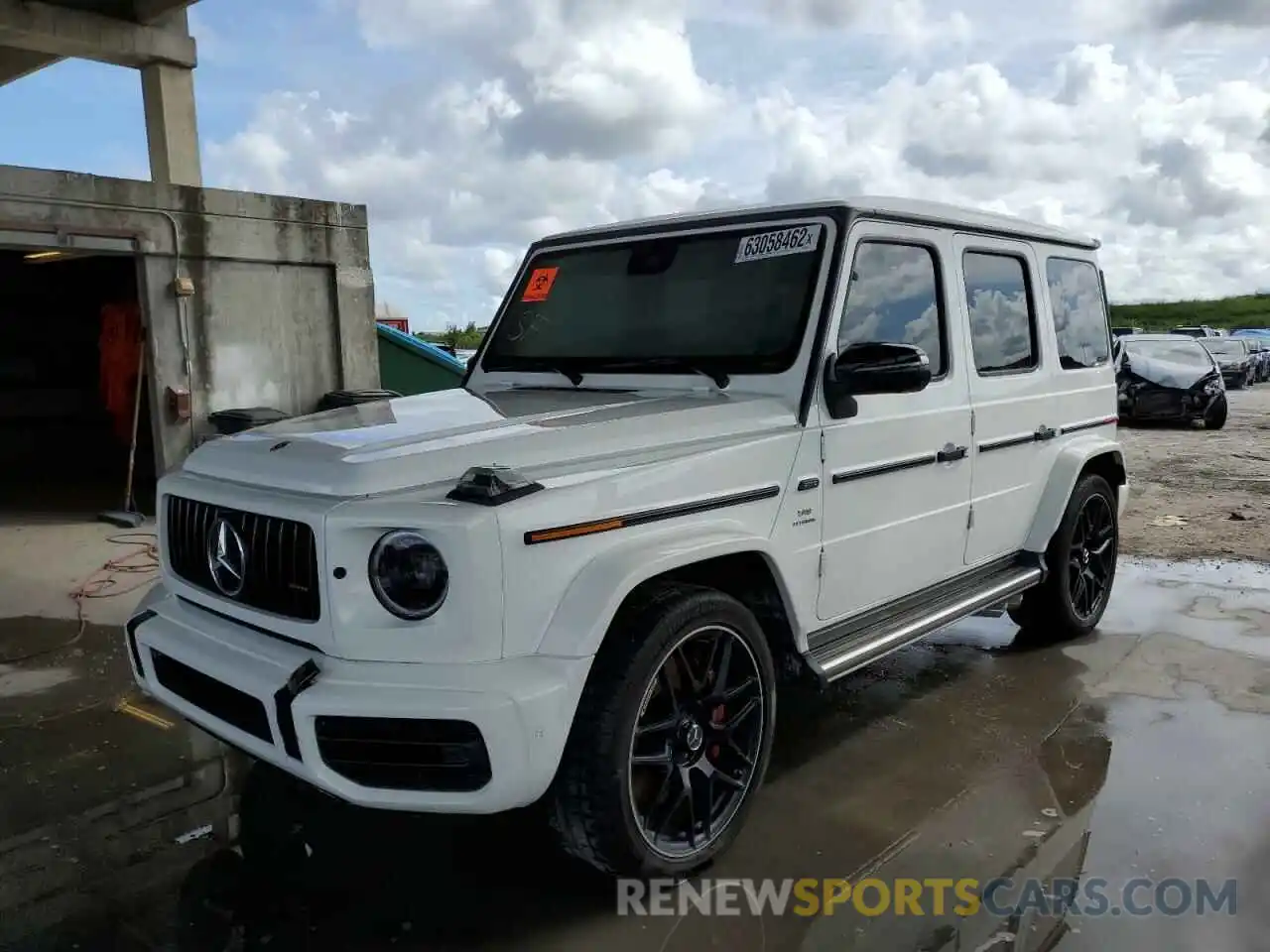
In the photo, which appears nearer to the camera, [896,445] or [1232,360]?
[896,445]

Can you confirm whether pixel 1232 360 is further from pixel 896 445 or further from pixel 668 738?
pixel 668 738

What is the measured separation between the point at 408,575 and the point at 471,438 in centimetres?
56

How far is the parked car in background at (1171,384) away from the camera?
15.9 meters

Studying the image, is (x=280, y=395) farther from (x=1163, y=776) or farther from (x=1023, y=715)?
(x=1163, y=776)

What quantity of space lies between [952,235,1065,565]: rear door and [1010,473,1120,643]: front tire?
33 cm

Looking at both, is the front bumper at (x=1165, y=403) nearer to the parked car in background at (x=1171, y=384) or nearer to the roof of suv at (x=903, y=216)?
the parked car in background at (x=1171, y=384)

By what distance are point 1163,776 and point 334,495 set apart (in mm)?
3092

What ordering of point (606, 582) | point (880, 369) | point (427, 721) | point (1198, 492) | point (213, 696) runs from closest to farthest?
point (427, 721), point (606, 582), point (213, 696), point (880, 369), point (1198, 492)

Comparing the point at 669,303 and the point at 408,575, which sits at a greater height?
the point at 669,303

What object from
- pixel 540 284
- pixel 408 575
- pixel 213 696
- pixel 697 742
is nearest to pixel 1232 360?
pixel 540 284

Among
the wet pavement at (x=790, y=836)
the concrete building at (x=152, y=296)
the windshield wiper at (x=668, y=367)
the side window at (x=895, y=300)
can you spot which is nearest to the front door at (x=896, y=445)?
the side window at (x=895, y=300)

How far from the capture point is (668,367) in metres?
3.71

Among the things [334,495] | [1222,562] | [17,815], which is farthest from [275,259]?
[1222,562]

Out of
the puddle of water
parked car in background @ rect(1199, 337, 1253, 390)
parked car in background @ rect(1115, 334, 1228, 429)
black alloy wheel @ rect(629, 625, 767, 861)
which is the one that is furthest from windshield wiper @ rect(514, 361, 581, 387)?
parked car in background @ rect(1199, 337, 1253, 390)
